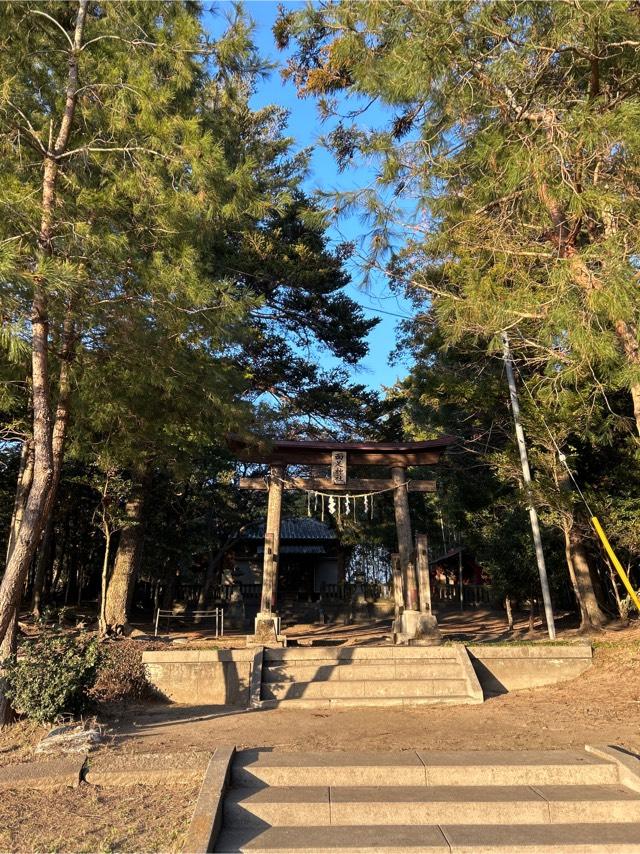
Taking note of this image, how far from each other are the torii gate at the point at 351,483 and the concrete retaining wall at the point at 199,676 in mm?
2691

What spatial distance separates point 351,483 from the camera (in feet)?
39.5

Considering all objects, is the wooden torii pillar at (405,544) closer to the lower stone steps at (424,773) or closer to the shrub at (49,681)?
the shrub at (49,681)

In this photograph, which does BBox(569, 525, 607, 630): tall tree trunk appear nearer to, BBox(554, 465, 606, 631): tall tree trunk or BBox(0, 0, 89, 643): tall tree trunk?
BBox(554, 465, 606, 631): tall tree trunk

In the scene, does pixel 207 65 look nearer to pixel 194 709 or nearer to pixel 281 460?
pixel 281 460

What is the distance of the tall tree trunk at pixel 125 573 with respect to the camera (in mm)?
12602

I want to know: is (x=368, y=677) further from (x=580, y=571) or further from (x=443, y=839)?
(x=580, y=571)

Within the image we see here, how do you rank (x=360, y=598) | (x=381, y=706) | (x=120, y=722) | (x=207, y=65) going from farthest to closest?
(x=360, y=598) < (x=381, y=706) < (x=207, y=65) < (x=120, y=722)

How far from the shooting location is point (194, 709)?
7.49 meters

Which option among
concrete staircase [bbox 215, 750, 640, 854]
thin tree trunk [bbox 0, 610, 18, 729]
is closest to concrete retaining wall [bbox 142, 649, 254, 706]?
thin tree trunk [bbox 0, 610, 18, 729]

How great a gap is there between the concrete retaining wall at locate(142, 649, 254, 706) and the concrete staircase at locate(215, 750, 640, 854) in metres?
3.44

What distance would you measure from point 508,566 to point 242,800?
11.4 meters

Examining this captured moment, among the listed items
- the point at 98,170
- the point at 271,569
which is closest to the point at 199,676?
the point at 271,569

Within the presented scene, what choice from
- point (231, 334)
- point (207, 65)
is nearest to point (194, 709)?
point (231, 334)

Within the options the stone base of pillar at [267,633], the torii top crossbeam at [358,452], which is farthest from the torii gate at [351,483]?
the stone base of pillar at [267,633]
